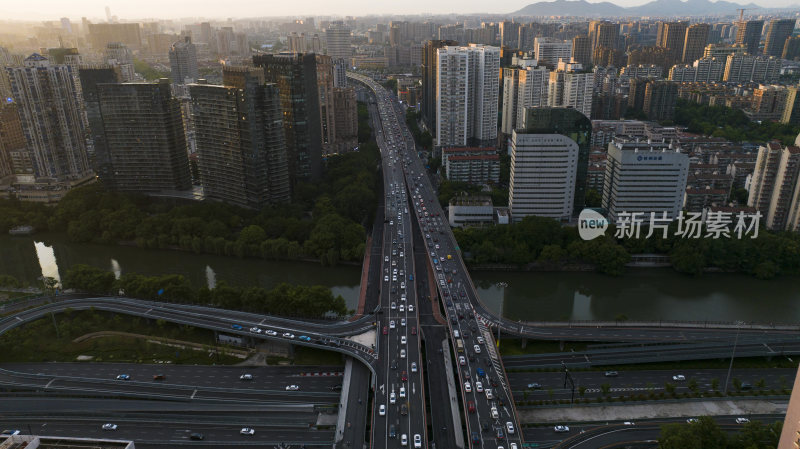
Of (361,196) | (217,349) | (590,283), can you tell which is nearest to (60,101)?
(361,196)

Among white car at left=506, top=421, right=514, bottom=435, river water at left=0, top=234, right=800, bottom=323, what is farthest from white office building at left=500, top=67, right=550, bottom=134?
white car at left=506, top=421, right=514, bottom=435

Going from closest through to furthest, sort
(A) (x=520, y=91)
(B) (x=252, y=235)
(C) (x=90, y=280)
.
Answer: (C) (x=90, y=280) < (B) (x=252, y=235) < (A) (x=520, y=91)

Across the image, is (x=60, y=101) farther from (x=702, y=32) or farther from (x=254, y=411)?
(x=702, y=32)

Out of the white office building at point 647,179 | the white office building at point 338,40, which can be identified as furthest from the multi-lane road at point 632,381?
the white office building at point 338,40

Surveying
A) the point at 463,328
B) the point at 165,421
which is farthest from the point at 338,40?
the point at 165,421

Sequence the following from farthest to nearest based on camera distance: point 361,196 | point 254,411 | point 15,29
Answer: point 15,29, point 361,196, point 254,411

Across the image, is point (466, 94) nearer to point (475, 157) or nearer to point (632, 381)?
point (475, 157)
